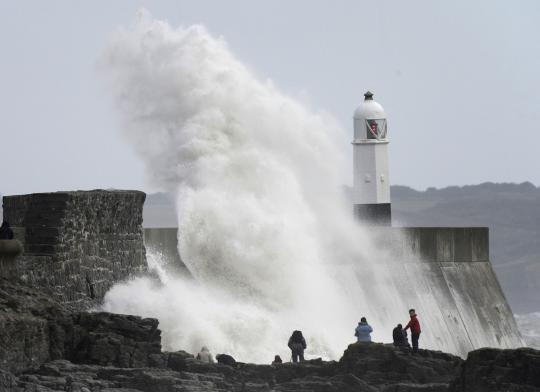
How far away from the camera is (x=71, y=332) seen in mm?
14141

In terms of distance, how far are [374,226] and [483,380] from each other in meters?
10.0

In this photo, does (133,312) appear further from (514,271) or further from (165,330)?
(514,271)

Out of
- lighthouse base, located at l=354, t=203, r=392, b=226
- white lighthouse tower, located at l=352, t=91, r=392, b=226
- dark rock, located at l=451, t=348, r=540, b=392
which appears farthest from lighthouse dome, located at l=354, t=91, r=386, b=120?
dark rock, located at l=451, t=348, r=540, b=392

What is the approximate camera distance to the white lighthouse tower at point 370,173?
23.9 meters

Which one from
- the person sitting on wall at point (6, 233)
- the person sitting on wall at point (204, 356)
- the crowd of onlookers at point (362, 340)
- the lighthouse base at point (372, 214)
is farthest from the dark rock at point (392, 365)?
the lighthouse base at point (372, 214)

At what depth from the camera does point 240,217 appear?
1959 cm

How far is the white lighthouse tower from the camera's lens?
23891 millimetres

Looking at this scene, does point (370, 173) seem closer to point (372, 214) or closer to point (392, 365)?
point (372, 214)

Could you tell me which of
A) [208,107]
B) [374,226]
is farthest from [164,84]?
[374,226]

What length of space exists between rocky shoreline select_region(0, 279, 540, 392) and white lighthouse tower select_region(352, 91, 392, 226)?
29.6 ft

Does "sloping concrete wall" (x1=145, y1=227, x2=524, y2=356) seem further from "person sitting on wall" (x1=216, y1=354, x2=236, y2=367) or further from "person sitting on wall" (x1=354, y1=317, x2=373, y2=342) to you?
"person sitting on wall" (x1=216, y1=354, x2=236, y2=367)

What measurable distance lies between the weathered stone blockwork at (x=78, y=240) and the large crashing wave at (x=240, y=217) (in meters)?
0.34

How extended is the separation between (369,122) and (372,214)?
52.7 inches

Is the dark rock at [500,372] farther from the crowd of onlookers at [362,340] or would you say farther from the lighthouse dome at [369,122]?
the lighthouse dome at [369,122]
